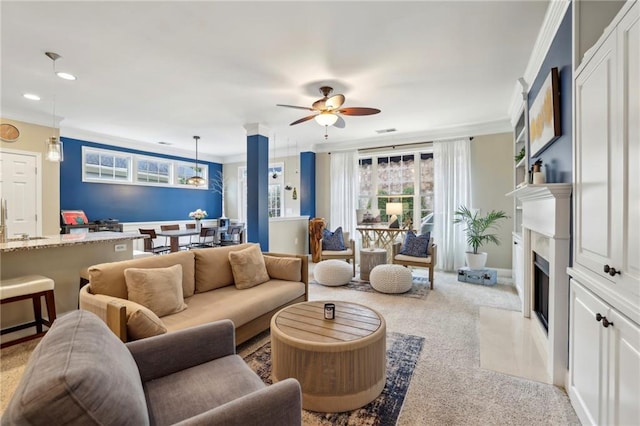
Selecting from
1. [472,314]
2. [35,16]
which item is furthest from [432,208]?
[35,16]

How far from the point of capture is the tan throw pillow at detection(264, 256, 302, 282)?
10.9 feet

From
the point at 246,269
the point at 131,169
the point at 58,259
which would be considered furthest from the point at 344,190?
the point at 58,259

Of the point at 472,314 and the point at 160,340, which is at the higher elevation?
the point at 160,340

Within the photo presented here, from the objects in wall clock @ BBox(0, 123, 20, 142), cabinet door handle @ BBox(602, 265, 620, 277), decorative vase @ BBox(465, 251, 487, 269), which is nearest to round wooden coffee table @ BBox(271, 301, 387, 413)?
cabinet door handle @ BBox(602, 265, 620, 277)

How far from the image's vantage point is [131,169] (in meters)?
6.77

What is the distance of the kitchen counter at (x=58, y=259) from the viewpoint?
285 cm

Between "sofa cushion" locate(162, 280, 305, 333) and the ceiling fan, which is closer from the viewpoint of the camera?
"sofa cushion" locate(162, 280, 305, 333)

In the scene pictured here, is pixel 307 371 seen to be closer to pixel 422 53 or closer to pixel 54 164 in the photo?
pixel 422 53

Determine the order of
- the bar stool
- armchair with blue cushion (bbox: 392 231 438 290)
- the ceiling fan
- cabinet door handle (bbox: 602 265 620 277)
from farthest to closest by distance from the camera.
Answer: armchair with blue cushion (bbox: 392 231 438 290) → the ceiling fan → the bar stool → cabinet door handle (bbox: 602 265 620 277)

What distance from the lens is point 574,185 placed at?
1.91 meters

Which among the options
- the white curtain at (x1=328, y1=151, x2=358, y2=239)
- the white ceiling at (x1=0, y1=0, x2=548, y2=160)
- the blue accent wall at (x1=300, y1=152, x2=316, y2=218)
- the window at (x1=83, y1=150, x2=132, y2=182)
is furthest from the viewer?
the blue accent wall at (x1=300, y1=152, x2=316, y2=218)

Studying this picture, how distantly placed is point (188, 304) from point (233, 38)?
2.32 meters

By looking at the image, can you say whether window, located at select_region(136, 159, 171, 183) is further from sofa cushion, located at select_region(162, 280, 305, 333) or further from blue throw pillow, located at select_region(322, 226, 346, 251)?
sofa cushion, located at select_region(162, 280, 305, 333)

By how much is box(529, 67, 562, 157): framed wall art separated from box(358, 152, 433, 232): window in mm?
2827
